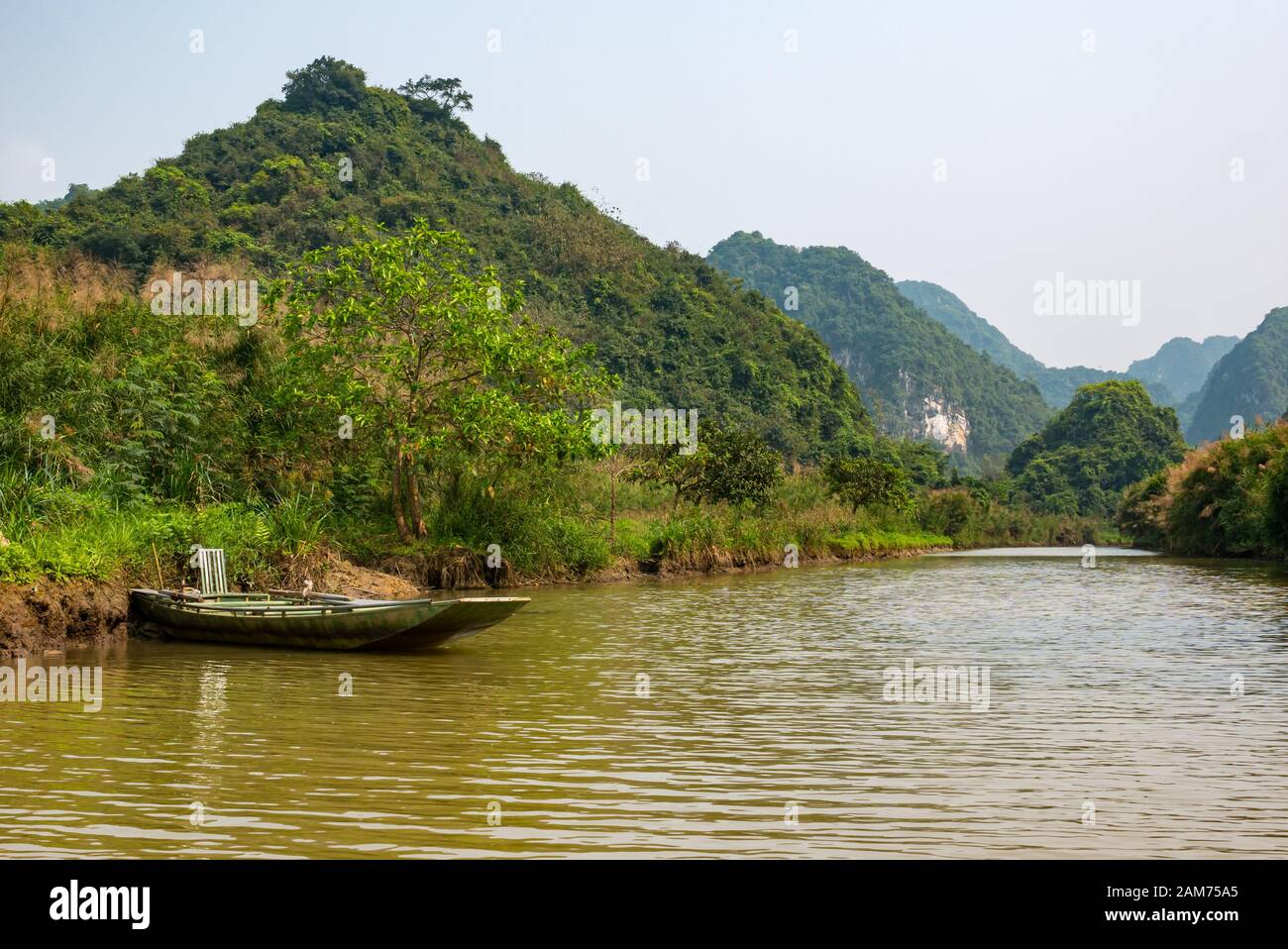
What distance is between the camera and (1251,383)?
11812cm

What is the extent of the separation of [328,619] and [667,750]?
551 centimetres

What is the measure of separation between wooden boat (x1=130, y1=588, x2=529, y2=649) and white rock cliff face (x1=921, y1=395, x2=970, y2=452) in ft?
355

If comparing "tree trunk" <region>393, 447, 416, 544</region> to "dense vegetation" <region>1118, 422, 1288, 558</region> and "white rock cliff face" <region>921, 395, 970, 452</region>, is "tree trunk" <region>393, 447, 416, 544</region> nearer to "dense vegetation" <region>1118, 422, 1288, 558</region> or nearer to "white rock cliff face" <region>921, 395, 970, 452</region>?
"dense vegetation" <region>1118, 422, 1288, 558</region>

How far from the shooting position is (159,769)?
6.66 m

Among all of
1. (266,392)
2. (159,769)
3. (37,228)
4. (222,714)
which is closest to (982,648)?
(222,714)

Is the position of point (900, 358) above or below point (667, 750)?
above

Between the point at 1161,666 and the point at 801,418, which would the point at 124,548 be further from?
the point at 801,418

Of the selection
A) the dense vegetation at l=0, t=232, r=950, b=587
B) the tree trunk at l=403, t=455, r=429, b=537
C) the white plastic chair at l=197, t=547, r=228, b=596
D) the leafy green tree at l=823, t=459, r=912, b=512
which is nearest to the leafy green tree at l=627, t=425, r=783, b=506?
the dense vegetation at l=0, t=232, r=950, b=587

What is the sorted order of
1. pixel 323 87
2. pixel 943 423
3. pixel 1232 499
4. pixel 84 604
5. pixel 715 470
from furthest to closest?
pixel 943 423 → pixel 323 87 → pixel 1232 499 → pixel 715 470 → pixel 84 604

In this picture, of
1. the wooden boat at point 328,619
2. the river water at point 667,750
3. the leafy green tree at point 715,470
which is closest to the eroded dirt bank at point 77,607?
the wooden boat at point 328,619

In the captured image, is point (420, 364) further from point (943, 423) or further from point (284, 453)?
point (943, 423)

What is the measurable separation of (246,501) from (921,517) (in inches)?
1600

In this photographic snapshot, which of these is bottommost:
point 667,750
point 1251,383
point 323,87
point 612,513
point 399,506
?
point 667,750
